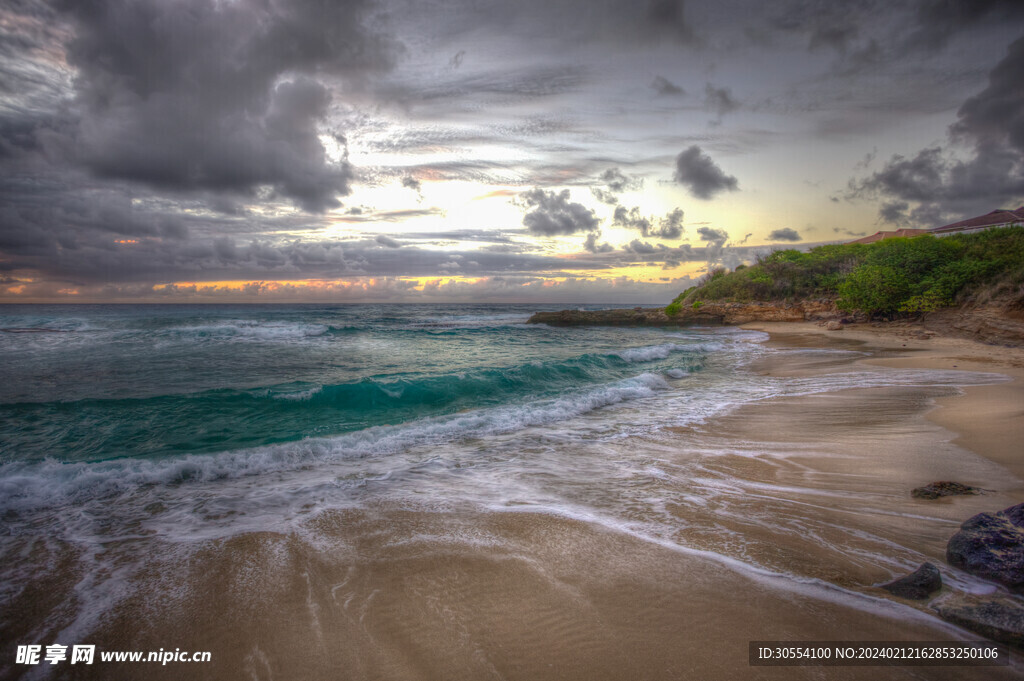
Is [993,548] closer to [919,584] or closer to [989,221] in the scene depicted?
[919,584]

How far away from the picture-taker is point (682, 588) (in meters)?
2.84

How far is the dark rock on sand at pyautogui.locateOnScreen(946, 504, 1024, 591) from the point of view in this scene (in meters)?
2.61

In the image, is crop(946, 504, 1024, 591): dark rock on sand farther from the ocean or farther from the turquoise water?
the turquoise water

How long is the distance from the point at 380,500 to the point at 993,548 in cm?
486

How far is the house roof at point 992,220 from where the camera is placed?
28.0m

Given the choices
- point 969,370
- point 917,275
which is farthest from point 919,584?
point 917,275

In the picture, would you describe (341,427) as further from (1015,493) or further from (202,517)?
(1015,493)

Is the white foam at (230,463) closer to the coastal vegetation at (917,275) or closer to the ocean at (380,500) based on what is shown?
the ocean at (380,500)

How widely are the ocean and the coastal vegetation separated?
42.6 feet

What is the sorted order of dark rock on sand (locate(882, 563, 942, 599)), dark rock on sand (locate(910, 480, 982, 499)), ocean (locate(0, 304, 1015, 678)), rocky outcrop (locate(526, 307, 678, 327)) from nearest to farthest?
dark rock on sand (locate(882, 563, 942, 599)), ocean (locate(0, 304, 1015, 678)), dark rock on sand (locate(910, 480, 982, 499)), rocky outcrop (locate(526, 307, 678, 327))

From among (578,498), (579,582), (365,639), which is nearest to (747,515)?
(578,498)

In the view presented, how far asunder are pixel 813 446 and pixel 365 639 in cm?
590

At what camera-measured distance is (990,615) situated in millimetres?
2281

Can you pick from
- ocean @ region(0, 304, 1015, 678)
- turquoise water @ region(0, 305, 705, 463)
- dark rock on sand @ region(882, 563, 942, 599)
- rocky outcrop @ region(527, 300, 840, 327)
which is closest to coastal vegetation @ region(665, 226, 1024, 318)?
rocky outcrop @ region(527, 300, 840, 327)
